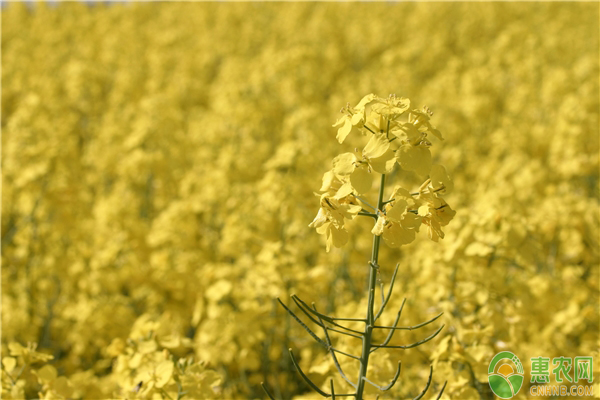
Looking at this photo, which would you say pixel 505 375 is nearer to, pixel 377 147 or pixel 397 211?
pixel 397 211

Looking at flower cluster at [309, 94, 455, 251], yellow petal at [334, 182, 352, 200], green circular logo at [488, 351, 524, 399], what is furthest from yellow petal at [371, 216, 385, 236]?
green circular logo at [488, 351, 524, 399]

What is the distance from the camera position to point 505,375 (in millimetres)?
2041

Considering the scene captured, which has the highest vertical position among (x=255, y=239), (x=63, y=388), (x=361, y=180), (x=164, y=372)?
(x=255, y=239)

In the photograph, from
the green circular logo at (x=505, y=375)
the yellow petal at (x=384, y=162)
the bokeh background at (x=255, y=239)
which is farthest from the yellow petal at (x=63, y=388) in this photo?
the green circular logo at (x=505, y=375)

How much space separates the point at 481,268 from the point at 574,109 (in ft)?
13.0

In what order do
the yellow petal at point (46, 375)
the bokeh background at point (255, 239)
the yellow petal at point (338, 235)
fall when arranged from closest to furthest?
the yellow petal at point (338, 235)
the yellow petal at point (46, 375)
the bokeh background at point (255, 239)

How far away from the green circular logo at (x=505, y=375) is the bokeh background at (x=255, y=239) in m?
0.07

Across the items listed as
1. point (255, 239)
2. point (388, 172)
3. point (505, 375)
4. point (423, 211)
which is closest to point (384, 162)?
point (388, 172)

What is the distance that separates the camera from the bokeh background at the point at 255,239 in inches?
90.0

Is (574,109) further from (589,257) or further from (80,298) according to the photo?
(80,298)

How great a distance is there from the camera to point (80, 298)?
3.89 m

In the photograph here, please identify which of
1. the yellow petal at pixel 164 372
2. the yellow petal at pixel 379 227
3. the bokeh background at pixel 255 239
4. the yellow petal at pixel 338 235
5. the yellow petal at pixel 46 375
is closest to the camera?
the yellow petal at pixel 379 227

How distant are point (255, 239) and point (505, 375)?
204 centimetres

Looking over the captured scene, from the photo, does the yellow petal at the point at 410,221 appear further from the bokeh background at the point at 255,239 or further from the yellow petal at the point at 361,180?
the bokeh background at the point at 255,239
